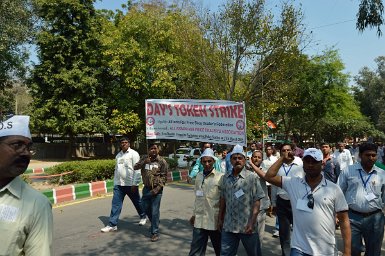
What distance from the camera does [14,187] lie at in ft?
6.40

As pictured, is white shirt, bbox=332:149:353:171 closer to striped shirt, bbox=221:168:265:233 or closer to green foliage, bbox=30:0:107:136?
striped shirt, bbox=221:168:265:233

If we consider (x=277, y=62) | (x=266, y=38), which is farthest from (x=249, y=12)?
(x=277, y=62)

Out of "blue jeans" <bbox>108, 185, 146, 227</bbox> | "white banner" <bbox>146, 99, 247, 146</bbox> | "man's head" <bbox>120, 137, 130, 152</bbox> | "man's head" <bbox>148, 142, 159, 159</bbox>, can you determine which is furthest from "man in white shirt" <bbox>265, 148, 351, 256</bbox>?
"man's head" <bbox>120, 137, 130, 152</bbox>

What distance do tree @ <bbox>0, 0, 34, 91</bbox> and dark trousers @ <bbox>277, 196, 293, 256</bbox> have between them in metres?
21.5

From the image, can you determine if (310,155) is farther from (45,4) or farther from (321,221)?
(45,4)

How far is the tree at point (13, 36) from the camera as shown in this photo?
23.2m

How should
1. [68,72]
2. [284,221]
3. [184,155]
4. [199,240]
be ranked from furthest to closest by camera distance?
[68,72]
[184,155]
[284,221]
[199,240]

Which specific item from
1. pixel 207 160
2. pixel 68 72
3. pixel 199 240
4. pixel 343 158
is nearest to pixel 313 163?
pixel 207 160

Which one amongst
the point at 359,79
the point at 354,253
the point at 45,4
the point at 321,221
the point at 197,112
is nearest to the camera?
the point at 321,221

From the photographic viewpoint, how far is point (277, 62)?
55.8 feet

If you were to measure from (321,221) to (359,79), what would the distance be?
6888 cm

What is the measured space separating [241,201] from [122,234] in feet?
11.9

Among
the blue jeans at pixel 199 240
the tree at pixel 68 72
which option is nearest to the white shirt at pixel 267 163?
the blue jeans at pixel 199 240

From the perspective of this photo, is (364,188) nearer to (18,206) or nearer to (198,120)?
(198,120)
